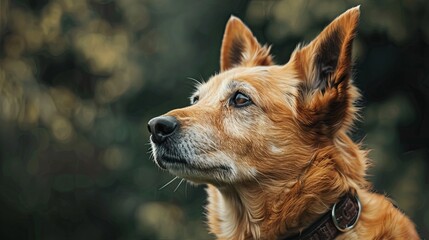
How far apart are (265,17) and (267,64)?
8.86 ft

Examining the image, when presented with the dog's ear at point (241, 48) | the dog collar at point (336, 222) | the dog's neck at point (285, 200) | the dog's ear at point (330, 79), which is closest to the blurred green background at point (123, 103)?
the dog's ear at point (241, 48)

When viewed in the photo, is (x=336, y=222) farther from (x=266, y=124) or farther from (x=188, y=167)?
(x=188, y=167)

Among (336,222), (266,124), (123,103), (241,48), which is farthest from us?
(123,103)

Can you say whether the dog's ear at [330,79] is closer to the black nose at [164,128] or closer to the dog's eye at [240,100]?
the dog's eye at [240,100]

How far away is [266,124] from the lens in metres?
3.52

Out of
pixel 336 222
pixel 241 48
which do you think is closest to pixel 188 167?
pixel 336 222

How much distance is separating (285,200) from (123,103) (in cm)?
428

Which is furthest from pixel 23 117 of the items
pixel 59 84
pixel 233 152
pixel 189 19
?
pixel 233 152

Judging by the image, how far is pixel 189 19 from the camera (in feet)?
24.0

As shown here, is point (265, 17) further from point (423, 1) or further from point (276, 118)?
point (276, 118)

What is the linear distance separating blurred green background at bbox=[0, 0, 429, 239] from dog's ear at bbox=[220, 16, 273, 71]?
7.72ft

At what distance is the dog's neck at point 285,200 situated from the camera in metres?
3.30

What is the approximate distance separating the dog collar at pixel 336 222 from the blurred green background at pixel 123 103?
339 centimetres

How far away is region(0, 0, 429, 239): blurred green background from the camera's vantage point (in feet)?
21.8
